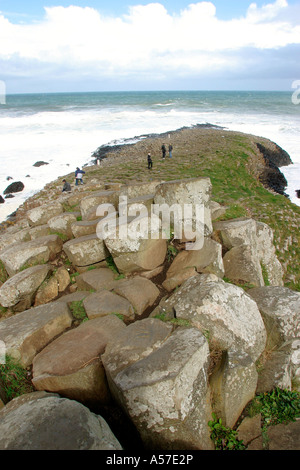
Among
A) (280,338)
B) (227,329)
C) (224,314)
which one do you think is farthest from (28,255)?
(280,338)

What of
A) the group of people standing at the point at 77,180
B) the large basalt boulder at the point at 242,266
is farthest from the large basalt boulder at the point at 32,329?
the group of people standing at the point at 77,180

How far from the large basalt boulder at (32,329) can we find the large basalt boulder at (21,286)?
82 centimetres

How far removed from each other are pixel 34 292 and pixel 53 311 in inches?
50.0

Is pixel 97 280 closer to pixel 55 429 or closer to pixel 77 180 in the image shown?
pixel 55 429

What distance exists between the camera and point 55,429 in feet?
9.11

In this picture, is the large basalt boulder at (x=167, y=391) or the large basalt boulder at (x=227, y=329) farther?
the large basalt boulder at (x=227, y=329)

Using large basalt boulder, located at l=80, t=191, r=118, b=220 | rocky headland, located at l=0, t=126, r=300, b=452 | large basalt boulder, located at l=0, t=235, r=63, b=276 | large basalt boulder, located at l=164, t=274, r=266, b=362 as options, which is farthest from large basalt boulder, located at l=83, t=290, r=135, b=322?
large basalt boulder, located at l=80, t=191, r=118, b=220

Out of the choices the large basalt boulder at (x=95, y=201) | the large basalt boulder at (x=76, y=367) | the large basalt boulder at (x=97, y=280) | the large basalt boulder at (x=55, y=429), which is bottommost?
the large basalt boulder at (x=76, y=367)

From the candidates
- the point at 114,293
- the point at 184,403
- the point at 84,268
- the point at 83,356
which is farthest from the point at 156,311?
the point at 84,268

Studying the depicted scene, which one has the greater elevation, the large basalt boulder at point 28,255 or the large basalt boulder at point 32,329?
the large basalt boulder at point 28,255

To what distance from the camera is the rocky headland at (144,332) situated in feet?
10.3

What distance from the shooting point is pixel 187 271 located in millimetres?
5637

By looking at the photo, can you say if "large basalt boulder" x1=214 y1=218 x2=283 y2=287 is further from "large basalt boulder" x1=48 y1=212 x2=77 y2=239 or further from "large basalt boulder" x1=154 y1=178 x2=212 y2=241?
"large basalt boulder" x1=48 y1=212 x2=77 y2=239

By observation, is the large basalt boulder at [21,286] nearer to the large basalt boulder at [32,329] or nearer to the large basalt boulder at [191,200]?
the large basalt boulder at [32,329]
